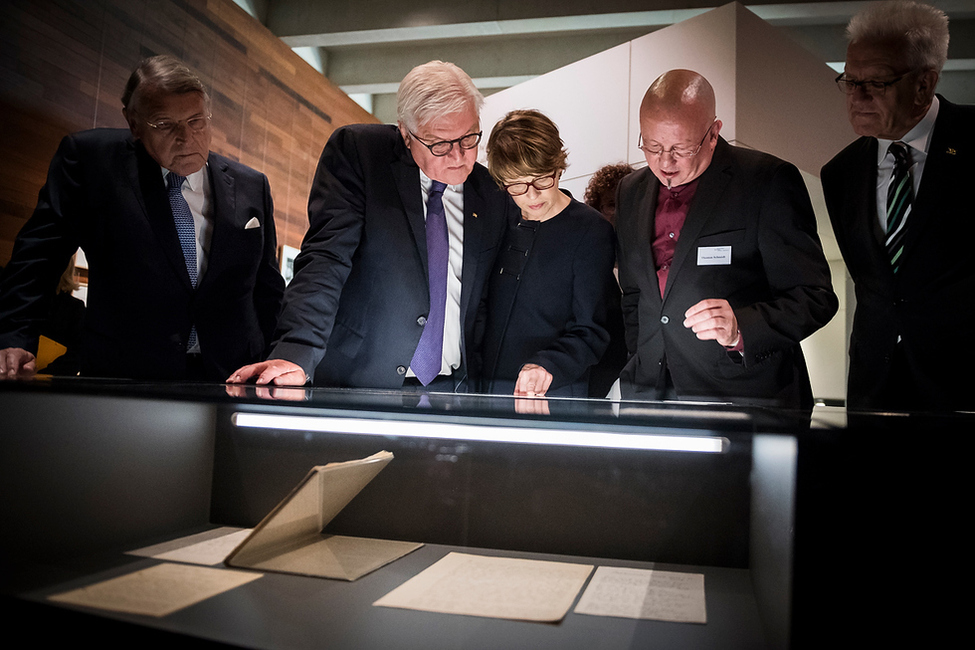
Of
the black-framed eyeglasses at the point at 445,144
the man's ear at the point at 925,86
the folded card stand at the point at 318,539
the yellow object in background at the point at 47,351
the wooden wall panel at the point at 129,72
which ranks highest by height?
the wooden wall panel at the point at 129,72

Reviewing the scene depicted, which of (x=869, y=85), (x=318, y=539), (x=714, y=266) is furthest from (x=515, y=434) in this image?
(x=869, y=85)

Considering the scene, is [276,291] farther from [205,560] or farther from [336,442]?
[205,560]

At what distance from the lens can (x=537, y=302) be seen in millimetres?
2232

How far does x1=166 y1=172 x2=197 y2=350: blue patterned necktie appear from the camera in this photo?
236 cm

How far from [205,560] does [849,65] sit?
2.48 m

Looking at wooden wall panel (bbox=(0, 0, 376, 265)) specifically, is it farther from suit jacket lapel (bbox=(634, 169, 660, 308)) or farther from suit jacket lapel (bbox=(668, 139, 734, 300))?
suit jacket lapel (bbox=(668, 139, 734, 300))

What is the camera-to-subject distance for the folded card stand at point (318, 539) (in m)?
0.94

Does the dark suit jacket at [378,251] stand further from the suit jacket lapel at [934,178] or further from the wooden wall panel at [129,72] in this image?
the wooden wall panel at [129,72]

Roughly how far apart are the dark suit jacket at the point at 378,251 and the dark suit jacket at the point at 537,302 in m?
0.09

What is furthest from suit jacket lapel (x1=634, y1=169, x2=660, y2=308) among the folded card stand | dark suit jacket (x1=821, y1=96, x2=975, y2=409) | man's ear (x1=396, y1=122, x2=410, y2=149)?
the folded card stand

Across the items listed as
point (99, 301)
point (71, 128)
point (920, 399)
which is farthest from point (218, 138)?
point (920, 399)

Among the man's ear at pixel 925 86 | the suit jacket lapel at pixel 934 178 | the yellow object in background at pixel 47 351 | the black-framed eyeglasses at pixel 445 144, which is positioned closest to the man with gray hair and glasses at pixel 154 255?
the yellow object in background at pixel 47 351

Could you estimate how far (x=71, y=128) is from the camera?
3.64 m

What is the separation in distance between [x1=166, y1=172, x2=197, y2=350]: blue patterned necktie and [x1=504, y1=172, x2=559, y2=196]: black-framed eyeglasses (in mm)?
1216
